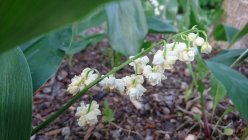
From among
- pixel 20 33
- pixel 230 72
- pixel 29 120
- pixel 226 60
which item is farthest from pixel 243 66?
pixel 20 33

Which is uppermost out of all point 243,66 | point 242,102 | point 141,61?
point 141,61

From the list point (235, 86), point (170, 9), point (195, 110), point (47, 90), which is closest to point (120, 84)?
point (235, 86)

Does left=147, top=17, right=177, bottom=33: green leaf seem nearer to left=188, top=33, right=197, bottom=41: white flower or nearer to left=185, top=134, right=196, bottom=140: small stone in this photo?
left=185, top=134, right=196, bottom=140: small stone

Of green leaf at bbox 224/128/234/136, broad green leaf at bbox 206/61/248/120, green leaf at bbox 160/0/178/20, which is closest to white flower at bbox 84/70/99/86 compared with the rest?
broad green leaf at bbox 206/61/248/120

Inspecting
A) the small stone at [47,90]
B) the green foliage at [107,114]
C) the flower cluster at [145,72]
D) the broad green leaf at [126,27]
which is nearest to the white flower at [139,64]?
the flower cluster at [145,72]

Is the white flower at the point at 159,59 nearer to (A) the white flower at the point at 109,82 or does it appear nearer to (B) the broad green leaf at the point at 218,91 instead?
(A) the white flower at the point at 109,82

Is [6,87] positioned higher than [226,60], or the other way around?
[6,87]

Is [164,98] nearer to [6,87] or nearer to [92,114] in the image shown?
[92,114]
